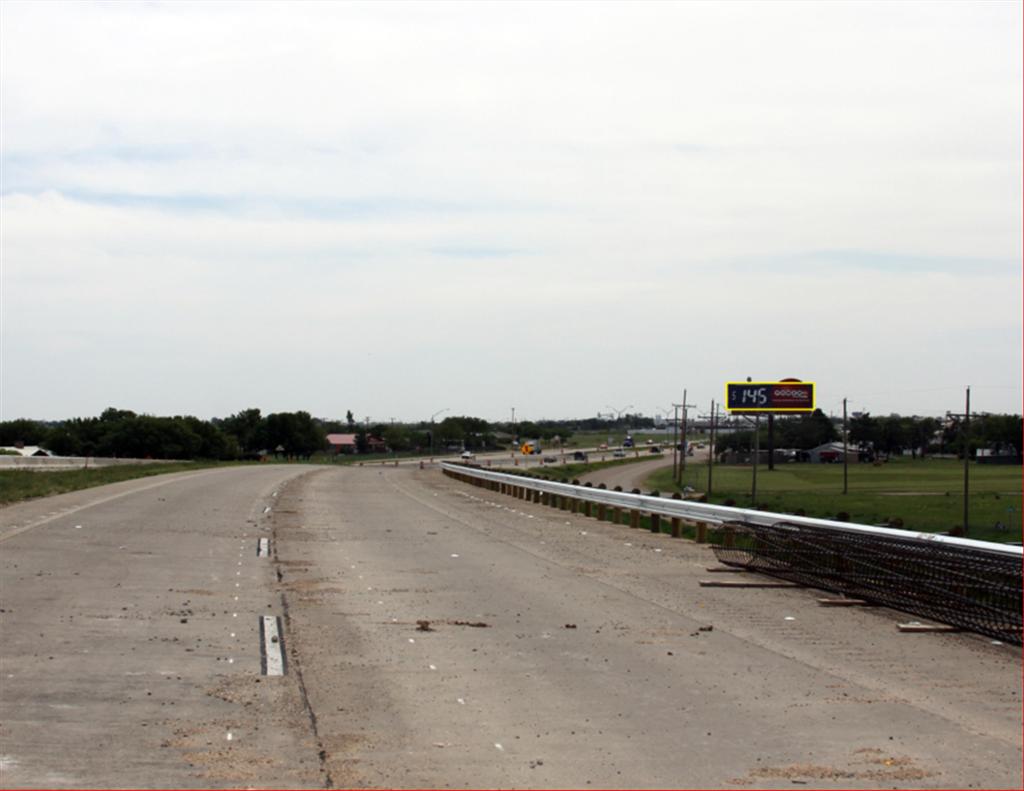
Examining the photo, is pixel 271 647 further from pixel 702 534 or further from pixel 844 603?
pixel 702 534

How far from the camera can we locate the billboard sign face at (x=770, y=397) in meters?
99.8

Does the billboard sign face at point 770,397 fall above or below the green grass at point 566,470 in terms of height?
above

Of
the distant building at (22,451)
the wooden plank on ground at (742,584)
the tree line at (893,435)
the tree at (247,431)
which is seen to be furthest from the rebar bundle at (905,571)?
the tree at (247,431)

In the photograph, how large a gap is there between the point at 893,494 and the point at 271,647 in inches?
2238

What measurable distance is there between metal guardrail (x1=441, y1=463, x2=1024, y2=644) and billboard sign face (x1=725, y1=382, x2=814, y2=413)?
3130 inches

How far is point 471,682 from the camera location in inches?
381

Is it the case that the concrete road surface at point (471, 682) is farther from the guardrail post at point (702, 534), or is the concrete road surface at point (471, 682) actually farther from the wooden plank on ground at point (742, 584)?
the guardrail post at point (702, 534)

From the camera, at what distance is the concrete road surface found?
722 centimetres

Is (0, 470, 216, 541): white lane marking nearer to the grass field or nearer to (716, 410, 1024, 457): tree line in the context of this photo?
the grass field

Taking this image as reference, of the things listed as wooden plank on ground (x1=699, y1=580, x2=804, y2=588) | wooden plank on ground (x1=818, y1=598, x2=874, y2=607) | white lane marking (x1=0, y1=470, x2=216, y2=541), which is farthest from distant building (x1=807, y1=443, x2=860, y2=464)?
wooden plank on ground (x1=818, y1=598, x2=874, y2=607)

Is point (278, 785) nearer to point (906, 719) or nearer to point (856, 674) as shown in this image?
point (906, 719)

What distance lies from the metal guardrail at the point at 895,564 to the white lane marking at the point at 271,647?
6.73 metres

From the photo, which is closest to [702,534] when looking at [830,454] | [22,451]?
[22,451]

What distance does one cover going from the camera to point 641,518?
2758 centimetres
